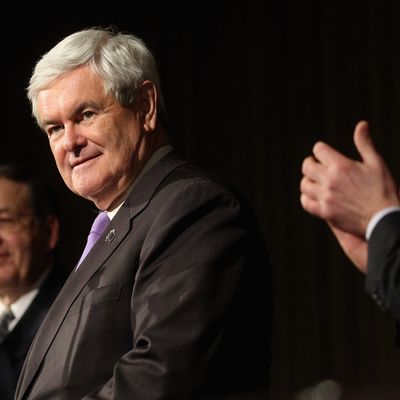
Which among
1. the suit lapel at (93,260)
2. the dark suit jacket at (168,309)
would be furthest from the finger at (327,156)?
the suit lapel at (93,260)

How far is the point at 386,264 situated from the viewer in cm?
152

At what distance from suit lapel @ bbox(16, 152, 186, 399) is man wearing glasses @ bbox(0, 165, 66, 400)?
785 mm

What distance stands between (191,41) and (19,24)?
867mm

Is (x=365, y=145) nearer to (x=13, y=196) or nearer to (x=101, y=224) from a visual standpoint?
(x=101, y=224)

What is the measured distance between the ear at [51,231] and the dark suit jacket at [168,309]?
3.50 ft

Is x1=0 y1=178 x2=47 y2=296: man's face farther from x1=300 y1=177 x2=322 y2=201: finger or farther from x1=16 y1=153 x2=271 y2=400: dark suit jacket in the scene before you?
x1=300 y1=177 x2=322 y2=201: finger

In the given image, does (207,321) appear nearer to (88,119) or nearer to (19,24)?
(88,119)

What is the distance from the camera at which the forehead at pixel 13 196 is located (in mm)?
3444

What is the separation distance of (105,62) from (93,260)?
0.49 meters

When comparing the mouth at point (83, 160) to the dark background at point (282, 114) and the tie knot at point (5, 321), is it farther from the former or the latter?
the dark background at point (282, 114)

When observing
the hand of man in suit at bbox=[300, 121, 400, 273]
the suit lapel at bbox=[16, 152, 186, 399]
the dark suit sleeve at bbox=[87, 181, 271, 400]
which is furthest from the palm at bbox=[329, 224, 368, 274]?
the suit lapel at bbox=[16, 152, 186, 399]

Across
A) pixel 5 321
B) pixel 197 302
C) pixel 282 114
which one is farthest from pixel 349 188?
pixel 282 114

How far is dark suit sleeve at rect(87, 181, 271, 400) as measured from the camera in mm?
2074

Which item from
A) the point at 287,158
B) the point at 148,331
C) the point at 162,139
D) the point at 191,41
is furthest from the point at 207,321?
the point at 191,41
